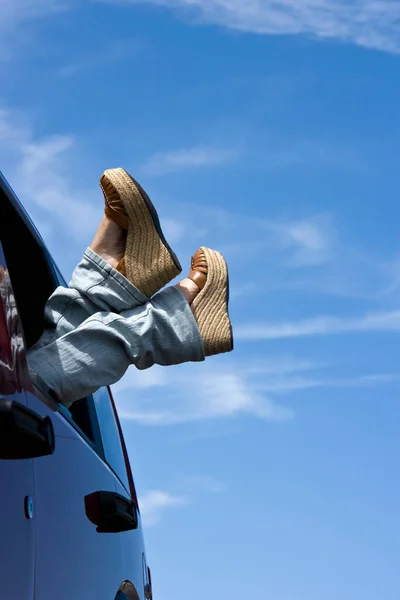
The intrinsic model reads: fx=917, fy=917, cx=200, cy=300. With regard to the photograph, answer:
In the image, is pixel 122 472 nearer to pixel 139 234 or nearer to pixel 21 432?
pixel 139 234

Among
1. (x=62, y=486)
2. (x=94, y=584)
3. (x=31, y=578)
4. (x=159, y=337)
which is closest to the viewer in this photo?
(x=31, y=578)

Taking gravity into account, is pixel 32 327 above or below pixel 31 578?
above

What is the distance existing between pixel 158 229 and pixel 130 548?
1047 millimetres

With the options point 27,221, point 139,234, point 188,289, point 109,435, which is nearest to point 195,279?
point 188,289

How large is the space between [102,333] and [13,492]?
0.71 metres

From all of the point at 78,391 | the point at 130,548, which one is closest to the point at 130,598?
the point at 130,548

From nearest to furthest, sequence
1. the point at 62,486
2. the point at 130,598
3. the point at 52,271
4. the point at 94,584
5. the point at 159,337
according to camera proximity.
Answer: the point at 62,486, the point at 94,584, the point at 159,337, the point at 130,598, the point at 52,271

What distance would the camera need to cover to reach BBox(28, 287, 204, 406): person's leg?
226cm

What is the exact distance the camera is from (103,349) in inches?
89.7

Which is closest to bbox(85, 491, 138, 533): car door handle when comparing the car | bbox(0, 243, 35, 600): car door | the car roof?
the car

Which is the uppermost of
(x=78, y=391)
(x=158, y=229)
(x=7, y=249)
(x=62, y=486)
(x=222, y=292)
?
(x=7, y=249)

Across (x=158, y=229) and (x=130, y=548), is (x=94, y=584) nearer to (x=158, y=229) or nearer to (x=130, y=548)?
(x=130, y=548)

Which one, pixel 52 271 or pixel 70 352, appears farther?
pixel 52 271

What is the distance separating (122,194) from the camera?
2.38m
